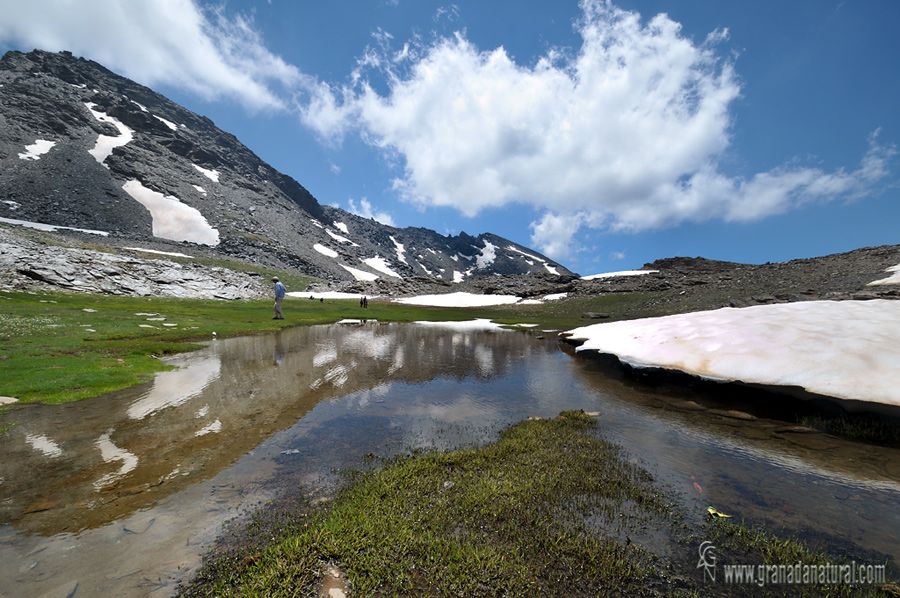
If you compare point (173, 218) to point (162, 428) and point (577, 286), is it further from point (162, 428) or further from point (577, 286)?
point (162, 428)

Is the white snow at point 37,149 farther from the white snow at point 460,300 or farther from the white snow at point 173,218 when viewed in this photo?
the white snow at point 460,300

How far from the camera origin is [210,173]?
184875 mm

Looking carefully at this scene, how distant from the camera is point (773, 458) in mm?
8461

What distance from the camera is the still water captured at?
Answer: 5133 mm

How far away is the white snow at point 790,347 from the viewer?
34.3 feet

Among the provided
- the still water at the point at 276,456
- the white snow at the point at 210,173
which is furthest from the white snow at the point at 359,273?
the still water at the point at 276,456

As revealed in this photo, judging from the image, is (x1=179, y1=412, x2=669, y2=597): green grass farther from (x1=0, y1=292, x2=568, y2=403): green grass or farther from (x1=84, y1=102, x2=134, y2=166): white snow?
(x1=84, y1=102, x2=134, y2=166): white snow

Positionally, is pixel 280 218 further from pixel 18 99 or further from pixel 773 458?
pixel 773 458

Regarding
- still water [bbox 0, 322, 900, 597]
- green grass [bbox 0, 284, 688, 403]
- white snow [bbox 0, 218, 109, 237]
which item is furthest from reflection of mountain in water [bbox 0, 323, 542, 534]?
white snow [bbox 0, 218, 109, 237]

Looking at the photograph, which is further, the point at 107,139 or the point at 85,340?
the point at 107,139

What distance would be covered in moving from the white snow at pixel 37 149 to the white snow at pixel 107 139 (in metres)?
12.1

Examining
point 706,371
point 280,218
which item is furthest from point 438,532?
point 280,218

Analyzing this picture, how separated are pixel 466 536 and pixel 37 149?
202 meters

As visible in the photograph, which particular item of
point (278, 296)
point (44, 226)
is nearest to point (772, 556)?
point (278, 296)
